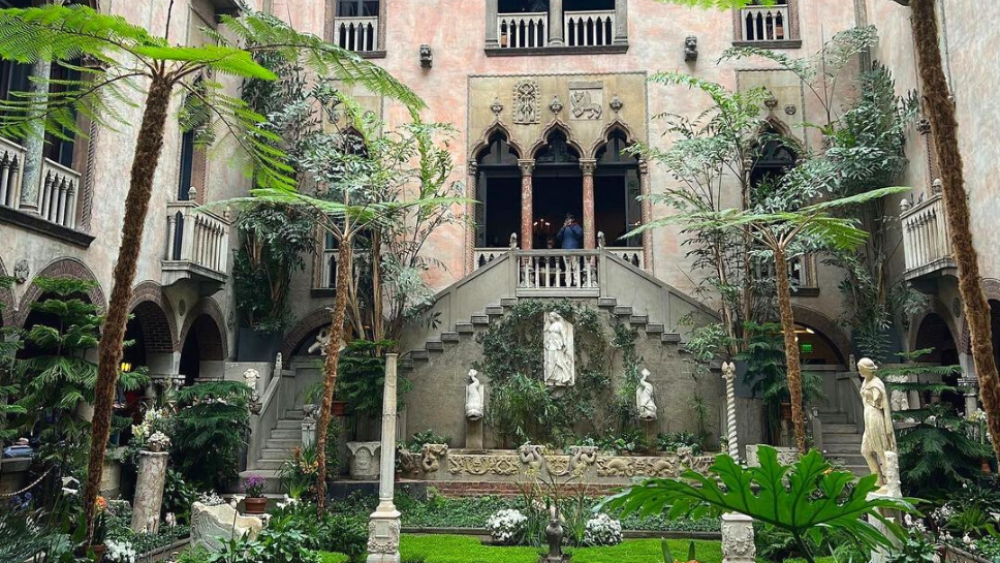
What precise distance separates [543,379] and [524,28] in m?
8.97

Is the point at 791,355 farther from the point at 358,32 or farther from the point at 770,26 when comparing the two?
the point at 358,32

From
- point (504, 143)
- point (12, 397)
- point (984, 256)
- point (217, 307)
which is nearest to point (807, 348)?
point (984, 256)

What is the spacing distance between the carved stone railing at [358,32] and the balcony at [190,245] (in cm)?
640

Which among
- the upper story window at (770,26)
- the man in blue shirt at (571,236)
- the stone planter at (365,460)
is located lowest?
the stone planter at (365,460)

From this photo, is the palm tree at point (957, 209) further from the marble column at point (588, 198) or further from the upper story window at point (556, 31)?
the upper story window at point (556, 31)

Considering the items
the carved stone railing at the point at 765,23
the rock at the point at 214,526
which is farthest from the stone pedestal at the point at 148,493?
the carved stone railing at the point at 765,23

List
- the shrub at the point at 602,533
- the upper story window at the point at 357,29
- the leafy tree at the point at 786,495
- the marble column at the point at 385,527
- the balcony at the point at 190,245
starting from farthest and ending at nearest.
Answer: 1. the upper story window at the point at 357,29
2. the balcony at the point at 190,245
3. the shrub at the point at 602,533
4. the marble column at the point at 385,527
5. the leafy tree at the point at 786,495

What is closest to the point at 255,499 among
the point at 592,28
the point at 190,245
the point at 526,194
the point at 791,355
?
the point at 190,245

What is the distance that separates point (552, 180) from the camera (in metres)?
22.6

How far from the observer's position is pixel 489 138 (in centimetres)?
1812

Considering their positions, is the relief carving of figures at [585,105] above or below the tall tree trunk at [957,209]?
above

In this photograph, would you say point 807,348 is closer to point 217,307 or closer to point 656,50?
point 656,50

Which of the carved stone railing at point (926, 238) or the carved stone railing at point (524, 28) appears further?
the carved stone railing at point (524, 28)

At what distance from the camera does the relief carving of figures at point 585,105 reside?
17828 mm
